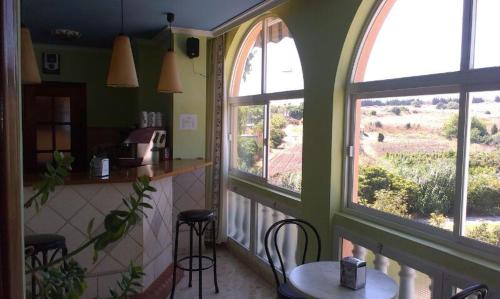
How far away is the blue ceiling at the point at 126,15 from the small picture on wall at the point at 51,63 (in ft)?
2.15

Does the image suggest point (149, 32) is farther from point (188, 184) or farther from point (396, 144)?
point (396, 144)

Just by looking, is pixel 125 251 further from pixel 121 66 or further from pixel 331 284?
pixel 331 284

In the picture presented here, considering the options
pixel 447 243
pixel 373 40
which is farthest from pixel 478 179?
pixel 373 40

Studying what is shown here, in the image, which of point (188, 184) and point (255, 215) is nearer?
point (255, 215)

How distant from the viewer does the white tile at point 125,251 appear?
10.3ft

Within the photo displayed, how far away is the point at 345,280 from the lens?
6.88 feet

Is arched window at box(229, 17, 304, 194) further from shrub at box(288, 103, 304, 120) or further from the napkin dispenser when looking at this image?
the napkin dispenser

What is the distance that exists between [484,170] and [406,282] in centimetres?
83

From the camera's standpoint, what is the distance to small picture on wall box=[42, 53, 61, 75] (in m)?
5.64

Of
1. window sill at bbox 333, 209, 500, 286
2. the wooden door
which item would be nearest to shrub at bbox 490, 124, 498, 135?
window sill at bbox 333, 209, 500, 286

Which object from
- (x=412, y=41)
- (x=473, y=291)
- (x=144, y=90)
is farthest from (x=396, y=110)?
(x=144, y=90)

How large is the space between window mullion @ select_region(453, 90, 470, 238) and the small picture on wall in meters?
5.27

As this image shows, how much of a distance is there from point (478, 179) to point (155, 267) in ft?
8.57

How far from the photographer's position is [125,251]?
3.18 metres
